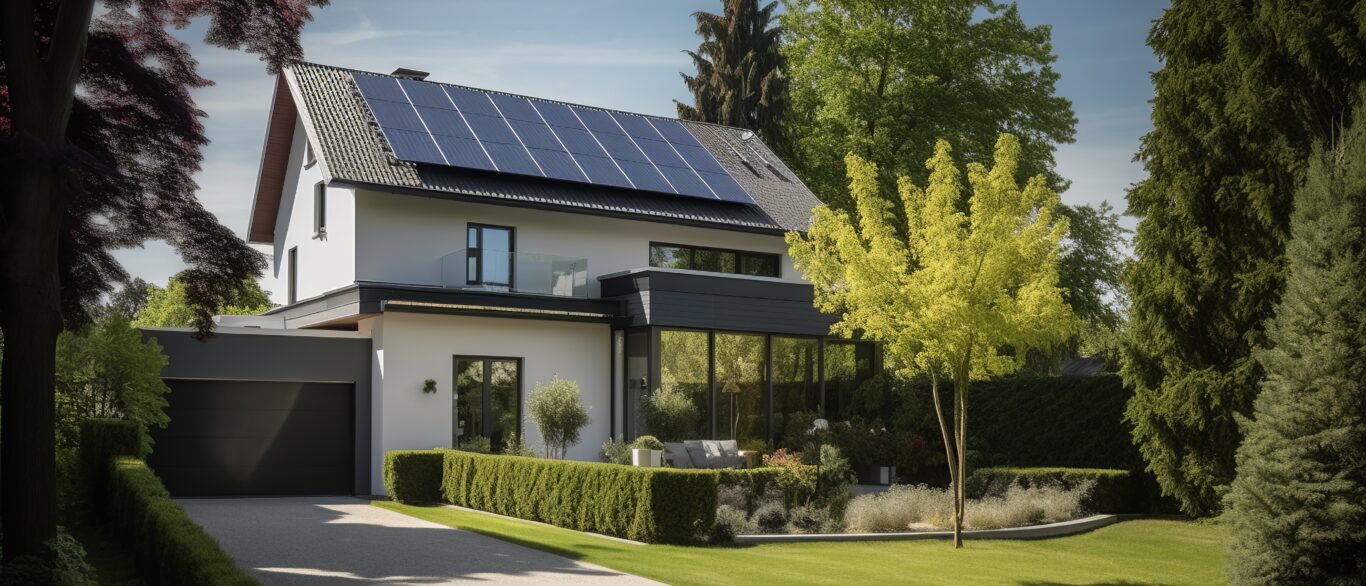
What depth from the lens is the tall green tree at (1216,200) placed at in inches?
583

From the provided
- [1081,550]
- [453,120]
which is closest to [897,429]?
[1081,550]

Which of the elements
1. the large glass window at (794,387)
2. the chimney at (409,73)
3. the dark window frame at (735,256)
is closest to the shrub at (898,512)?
the large glass window at (794,387)

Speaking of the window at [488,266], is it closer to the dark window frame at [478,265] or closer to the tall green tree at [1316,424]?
the dark window frame at [478,265]

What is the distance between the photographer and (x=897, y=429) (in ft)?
86.4

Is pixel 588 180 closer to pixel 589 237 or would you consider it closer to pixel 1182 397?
pixel 589 237

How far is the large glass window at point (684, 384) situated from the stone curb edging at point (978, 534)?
22.9 feet

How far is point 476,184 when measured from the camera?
80.3 feet

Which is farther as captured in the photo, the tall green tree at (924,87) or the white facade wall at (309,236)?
the tall green tree at (924,87)

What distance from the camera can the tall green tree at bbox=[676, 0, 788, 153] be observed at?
A: 4184 centimetres

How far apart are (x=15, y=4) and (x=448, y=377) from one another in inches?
557

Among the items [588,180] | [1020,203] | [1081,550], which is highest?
[588,180]

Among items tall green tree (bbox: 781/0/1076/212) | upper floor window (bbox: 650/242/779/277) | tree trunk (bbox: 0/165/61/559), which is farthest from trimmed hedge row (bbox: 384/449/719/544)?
tall green tree (bbox: 781/0/1076/212)

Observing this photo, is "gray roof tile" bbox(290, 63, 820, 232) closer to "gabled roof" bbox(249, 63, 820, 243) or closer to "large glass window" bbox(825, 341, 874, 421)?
"gabled roof" bbox(249, 63, 820, 243)

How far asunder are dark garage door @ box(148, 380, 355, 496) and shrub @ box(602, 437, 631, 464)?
5.11 meters
